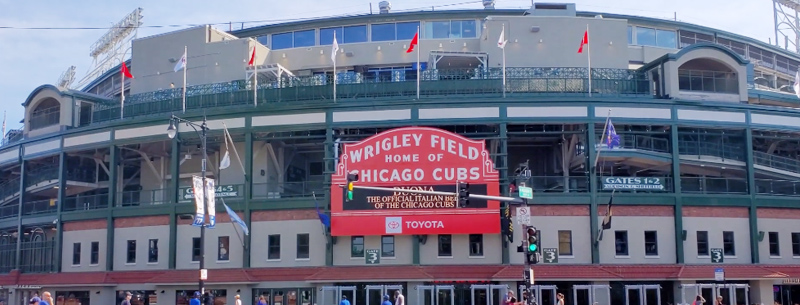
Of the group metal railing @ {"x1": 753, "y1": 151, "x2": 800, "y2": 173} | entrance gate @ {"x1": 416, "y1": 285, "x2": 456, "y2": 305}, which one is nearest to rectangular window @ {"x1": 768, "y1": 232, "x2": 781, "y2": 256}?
metal railing @ {"x1": 753, "y1": 151, "x2": 800, "y2": 173}

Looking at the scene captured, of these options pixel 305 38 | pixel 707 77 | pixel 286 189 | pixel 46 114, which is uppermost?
pixel 305 38

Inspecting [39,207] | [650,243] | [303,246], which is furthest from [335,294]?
[39,207]

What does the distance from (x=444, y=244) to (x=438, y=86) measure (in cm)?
870

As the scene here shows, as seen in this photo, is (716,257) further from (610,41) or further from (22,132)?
(22,132)

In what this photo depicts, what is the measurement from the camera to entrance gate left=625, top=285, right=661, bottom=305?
143ft

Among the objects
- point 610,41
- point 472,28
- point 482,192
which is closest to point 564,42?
point 610,41

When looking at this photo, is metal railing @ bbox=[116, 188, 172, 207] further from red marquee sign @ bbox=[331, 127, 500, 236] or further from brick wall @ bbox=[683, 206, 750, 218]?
brick wall @ bbox=[683, 206, 750, 218]

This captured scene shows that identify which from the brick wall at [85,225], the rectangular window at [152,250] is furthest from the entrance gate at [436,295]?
the brick wall at [85,225]

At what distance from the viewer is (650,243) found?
45312 mm

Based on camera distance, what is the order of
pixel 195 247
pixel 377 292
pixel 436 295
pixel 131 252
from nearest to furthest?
pixel 436 295, pixel 377 292, pixel 195 247, pixel 131 252

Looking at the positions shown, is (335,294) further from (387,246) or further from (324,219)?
(324,219)

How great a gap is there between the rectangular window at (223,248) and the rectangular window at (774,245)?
2929cm

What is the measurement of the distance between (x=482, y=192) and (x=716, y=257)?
12751 mm

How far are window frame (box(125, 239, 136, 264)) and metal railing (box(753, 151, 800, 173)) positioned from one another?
35657mm
